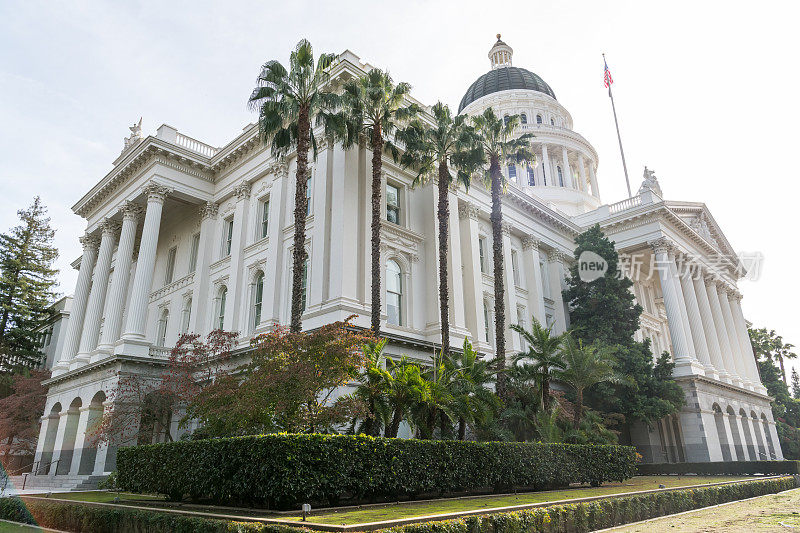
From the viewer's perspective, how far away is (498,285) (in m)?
25.3

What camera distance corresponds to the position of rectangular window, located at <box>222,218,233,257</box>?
111 feet

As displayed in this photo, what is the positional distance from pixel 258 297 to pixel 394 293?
796 cm

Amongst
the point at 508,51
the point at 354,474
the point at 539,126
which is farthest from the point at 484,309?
the point at 508,51

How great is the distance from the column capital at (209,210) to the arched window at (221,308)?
17.1 ft

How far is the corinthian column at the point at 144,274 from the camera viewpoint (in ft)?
95.5

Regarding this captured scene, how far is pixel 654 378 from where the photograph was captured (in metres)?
34.2

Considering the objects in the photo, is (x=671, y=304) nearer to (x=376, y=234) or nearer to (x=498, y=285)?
(x=498, y=285)

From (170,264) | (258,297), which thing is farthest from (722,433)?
(170,264)

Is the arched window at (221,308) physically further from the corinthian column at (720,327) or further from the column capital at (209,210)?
the corinthian column at (720,327)

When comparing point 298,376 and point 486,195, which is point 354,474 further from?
point 486,195

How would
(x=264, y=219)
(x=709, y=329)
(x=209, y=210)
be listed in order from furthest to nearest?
(x=709, y=329), (x=209, y=210), (x=264, y=219)

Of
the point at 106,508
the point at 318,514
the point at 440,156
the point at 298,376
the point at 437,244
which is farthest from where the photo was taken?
the point at 437,244

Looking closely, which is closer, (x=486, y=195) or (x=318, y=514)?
(x=318, y=514)

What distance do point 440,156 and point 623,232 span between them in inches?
932
